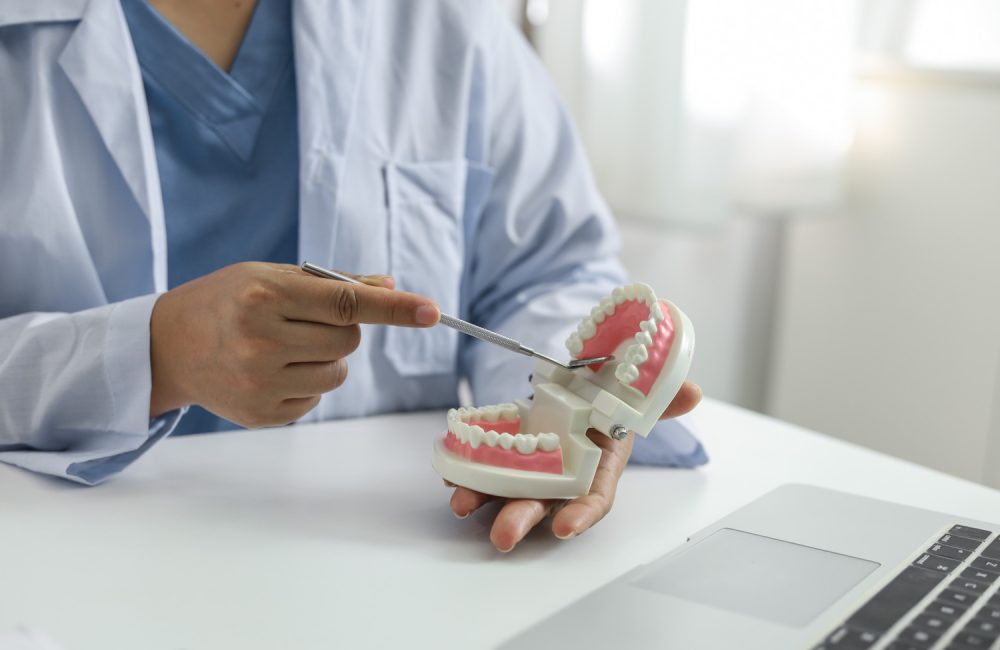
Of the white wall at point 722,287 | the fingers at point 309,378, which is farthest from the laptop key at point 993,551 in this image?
the white wall at point 722,287

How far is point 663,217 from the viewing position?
1.56 metres

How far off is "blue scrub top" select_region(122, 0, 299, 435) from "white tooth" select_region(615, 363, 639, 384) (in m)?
0.43

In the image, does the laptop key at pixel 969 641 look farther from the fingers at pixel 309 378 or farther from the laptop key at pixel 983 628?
the fingers at pixel 309 378

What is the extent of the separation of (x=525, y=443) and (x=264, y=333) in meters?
0.18

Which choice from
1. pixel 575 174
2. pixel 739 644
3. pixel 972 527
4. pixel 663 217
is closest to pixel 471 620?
pixel 739 644

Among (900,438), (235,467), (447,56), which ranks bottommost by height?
(900,438)

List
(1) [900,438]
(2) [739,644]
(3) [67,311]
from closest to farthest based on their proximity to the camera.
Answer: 1. (2) [739,644]
2. (3) [67,311]
3. (1) [900,438]

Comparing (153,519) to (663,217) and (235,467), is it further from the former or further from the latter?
(663,217)

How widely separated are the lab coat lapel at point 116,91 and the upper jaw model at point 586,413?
370mm

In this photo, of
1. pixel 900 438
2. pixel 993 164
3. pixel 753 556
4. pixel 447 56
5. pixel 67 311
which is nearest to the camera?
pixel 753 556

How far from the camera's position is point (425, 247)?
1005 mm

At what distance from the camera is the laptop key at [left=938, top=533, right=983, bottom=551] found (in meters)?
0.66

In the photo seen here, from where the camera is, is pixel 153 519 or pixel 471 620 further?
pixel 153 519

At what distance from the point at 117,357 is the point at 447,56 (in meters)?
0.46
